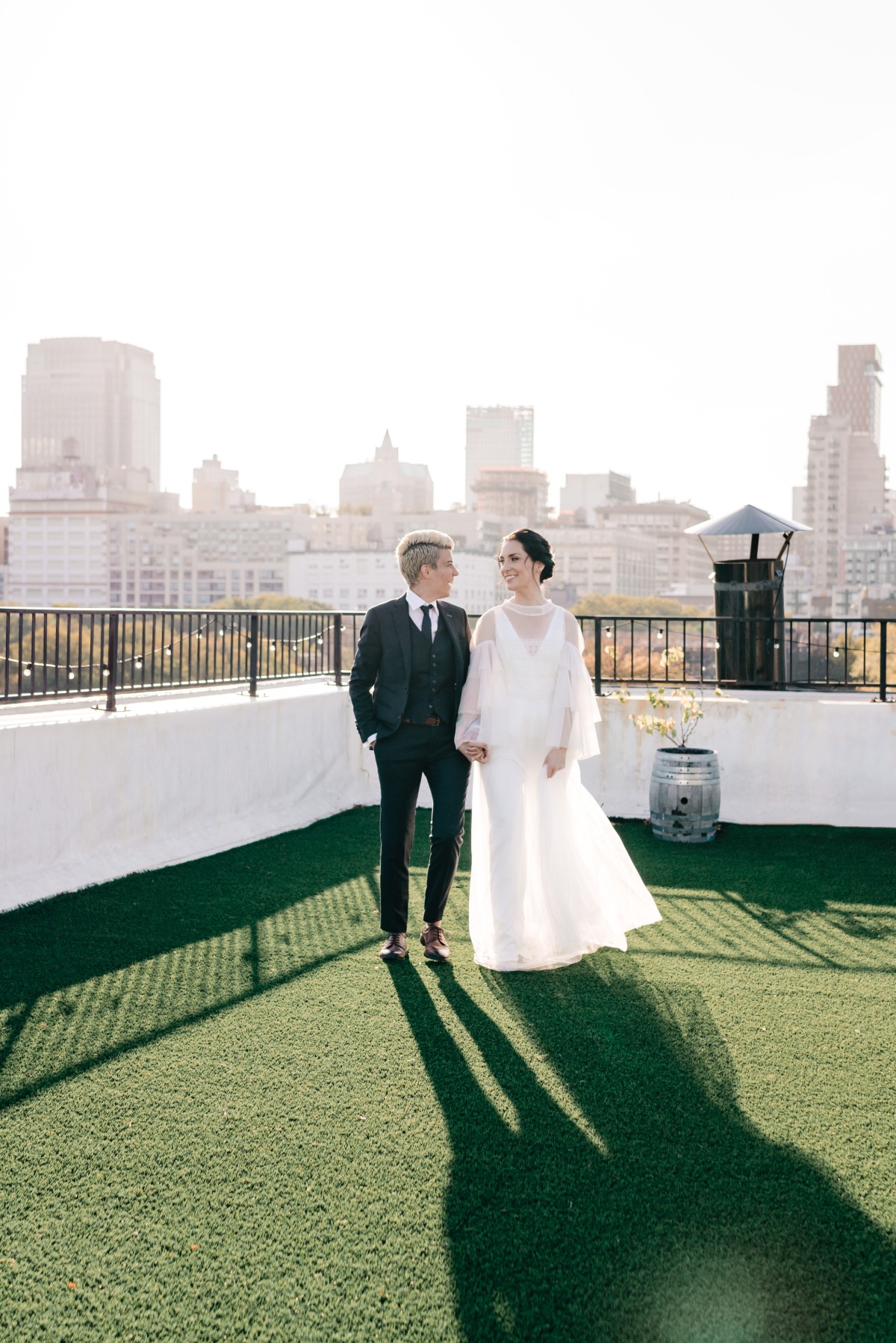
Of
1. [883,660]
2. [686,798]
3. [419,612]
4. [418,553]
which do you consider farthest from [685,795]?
[418,553]

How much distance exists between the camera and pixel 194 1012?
16.0ft

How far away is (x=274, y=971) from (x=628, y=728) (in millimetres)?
5899

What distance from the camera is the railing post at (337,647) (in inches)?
448

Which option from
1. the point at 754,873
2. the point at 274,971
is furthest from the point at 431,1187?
the point at 754,873

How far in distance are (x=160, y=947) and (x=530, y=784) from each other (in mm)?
2259

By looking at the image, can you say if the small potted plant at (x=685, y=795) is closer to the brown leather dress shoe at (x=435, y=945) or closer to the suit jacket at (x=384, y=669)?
the brown leather dress shoe at (x=435, y=945)

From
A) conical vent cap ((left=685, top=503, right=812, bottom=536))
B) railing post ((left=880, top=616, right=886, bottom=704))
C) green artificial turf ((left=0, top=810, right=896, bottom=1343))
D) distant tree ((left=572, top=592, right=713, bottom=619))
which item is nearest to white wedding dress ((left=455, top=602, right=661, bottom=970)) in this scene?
green artificial turf ((left=0, top=810, right=896, bottom=1343))

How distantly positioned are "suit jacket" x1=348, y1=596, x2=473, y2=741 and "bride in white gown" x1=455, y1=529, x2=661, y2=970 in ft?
1.10

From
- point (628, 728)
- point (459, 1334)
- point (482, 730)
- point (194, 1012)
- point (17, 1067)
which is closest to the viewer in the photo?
point (459, 1334)

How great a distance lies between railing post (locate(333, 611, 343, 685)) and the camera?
37.3 feet

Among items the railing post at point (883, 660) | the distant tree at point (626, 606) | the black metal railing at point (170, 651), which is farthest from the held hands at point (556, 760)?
the distant tree at point (626, 606)

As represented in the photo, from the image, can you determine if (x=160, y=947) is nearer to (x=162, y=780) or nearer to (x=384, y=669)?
(x=384, y=669)

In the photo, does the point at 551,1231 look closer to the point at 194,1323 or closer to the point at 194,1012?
the point at 194,1323

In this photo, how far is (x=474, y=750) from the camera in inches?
211
